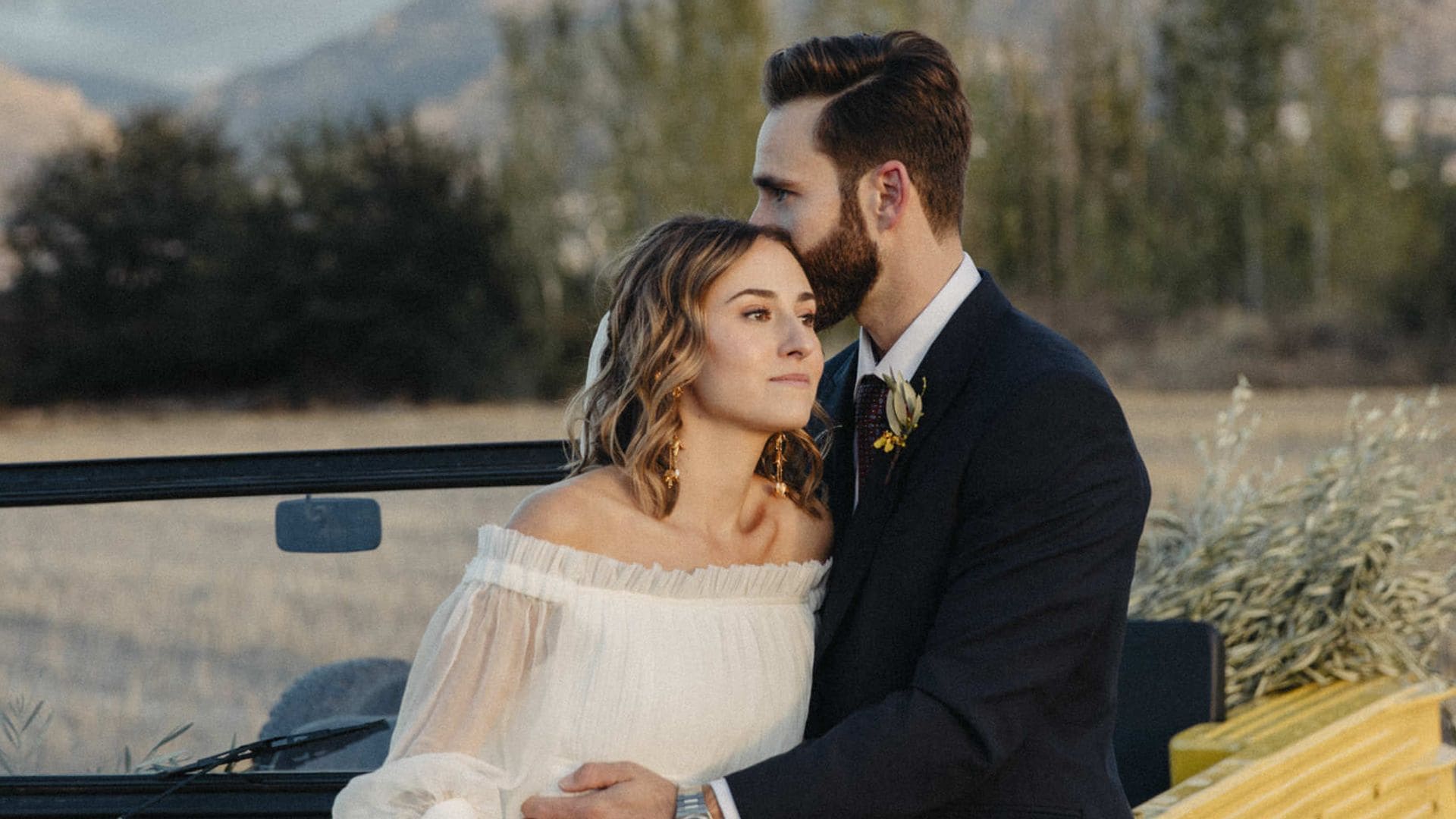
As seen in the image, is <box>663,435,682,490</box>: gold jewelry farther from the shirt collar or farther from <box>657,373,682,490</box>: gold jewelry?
the shirt collar

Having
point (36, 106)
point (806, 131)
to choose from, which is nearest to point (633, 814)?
point (806, 131)

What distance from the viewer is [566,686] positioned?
2121 millimetres

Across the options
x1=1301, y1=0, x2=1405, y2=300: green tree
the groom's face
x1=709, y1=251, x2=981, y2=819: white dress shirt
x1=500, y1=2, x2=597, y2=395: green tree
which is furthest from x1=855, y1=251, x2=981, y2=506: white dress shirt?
x1=1301, y1=0, x2=1405, y2=300: green tree

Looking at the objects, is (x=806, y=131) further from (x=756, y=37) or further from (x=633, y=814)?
(x=756, y=37)

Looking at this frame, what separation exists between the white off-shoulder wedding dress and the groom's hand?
49 millimetres

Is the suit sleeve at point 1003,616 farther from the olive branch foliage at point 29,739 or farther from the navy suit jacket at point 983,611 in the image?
the olive branch foliage at point 29,739

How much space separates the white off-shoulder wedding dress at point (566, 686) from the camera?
2.05 meters

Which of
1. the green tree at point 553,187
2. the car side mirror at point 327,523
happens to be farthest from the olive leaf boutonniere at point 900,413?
the green tree at point 553,187

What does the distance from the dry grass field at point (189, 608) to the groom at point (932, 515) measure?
24.4 inches

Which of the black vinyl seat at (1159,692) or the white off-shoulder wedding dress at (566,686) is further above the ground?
the white off-shoulder wedding dress at (566,686)

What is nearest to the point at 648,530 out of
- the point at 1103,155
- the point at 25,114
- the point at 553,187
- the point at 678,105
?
the point at 678,105

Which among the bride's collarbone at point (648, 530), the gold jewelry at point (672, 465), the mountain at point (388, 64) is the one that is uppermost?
the mountain at point (388, 64)

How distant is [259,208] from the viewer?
31766 millimetres

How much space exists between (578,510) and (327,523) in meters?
0.47
